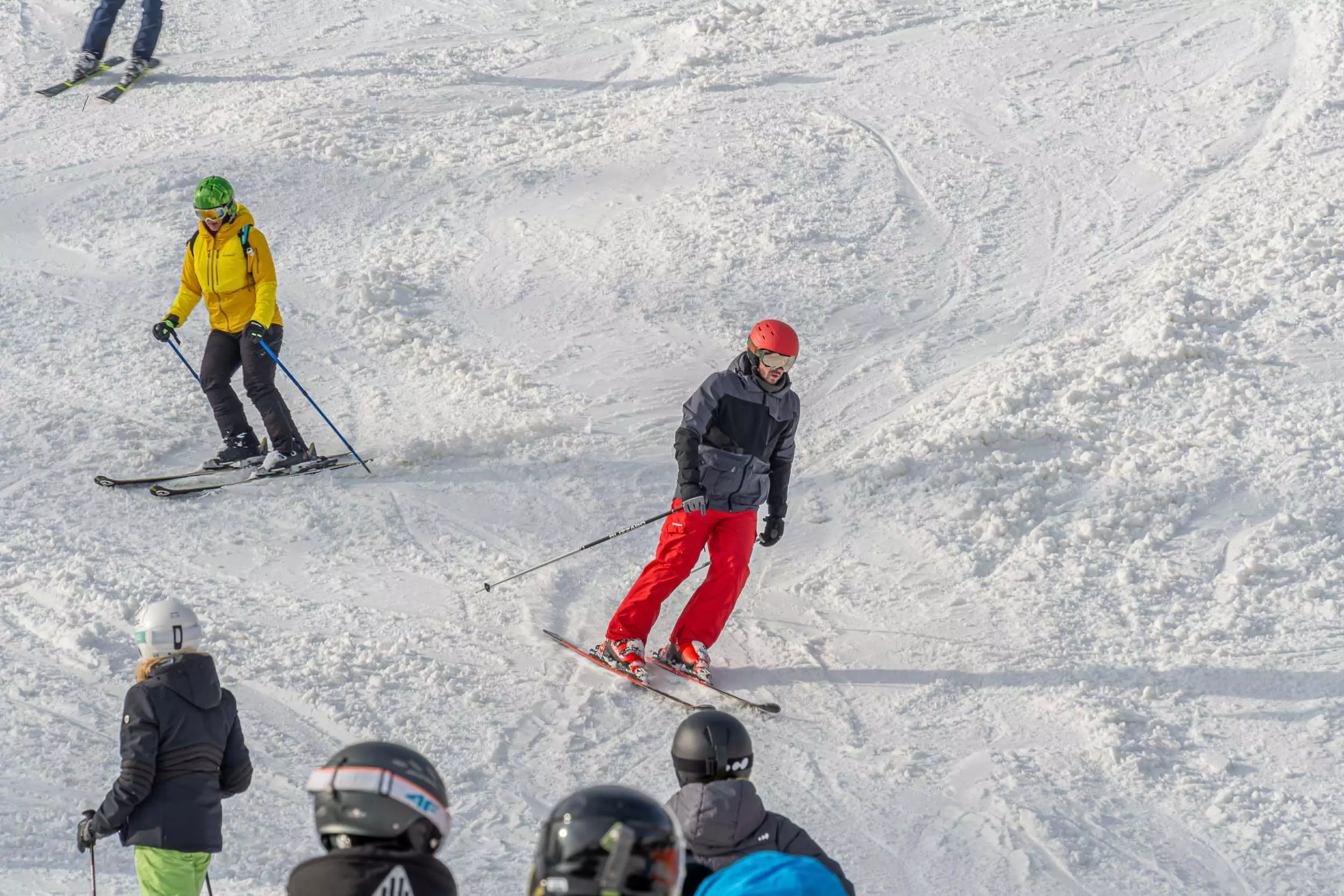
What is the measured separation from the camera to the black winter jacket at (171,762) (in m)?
3.79

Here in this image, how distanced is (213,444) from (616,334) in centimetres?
329

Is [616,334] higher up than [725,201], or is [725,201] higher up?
[725,201]

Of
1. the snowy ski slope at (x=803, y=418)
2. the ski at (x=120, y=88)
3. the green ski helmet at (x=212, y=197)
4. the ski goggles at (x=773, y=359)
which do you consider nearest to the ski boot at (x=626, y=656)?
the snowy ski slope at (x=803, y=418)

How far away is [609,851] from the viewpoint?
2.06m

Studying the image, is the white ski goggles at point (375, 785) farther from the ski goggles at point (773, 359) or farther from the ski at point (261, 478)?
the ski at point (261, 478)

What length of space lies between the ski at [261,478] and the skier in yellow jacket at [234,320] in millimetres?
76

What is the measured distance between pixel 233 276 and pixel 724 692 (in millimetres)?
4326

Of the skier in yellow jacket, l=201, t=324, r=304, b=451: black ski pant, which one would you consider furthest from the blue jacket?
l=201, t=324, r=304, b=451: black ski pant

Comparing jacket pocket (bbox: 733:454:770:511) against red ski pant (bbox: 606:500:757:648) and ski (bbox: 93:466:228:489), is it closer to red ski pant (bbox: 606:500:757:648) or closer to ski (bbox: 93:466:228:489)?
red ski pant (bbox: 606:500:757:648)

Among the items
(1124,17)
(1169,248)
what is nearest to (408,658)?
(1169,248)

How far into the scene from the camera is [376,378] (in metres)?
9.41

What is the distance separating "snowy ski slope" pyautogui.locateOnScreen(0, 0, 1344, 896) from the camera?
5.66m

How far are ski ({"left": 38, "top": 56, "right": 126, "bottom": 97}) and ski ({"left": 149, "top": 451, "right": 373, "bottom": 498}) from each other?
831 cm

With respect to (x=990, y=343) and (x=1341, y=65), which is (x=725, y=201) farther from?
(x=1341, y=65)
